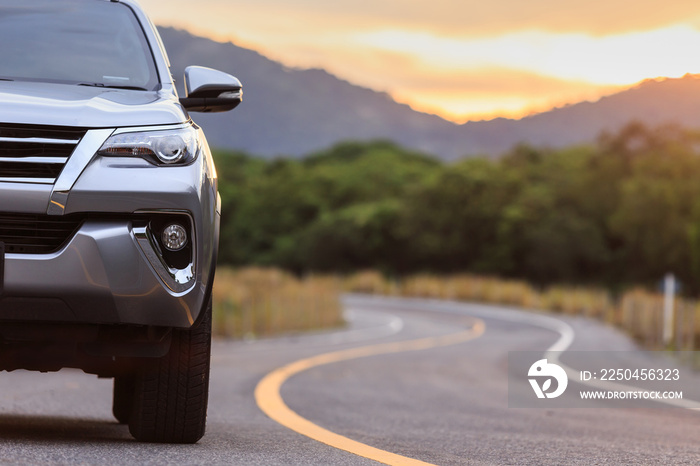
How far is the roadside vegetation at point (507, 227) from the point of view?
6731 centimetres

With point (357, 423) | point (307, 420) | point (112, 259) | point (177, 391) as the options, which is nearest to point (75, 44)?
point (112, 259)

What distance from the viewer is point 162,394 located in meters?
5.31

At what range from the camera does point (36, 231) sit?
14.9 feet

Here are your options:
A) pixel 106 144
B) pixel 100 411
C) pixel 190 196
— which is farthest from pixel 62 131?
pixel 100 411

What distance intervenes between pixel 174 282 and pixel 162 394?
31.9 inches

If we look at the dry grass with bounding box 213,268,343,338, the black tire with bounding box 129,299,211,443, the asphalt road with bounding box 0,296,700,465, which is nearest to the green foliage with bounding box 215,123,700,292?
the dry grass with bounding box 213,268,343,338

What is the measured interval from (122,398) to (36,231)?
2359 millimetres

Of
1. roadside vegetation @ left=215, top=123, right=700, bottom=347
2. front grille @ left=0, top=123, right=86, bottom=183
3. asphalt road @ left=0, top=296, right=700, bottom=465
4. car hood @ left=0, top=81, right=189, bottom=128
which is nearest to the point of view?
front grille @ left=0, top=123, right=86, bottom=183

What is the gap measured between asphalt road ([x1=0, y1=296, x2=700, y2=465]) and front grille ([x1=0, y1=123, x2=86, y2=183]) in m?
1.15

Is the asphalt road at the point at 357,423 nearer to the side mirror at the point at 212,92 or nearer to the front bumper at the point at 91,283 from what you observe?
the front bumper at the point at 91,283

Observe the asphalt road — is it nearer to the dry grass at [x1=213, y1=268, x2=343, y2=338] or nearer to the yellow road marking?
the yellow road marking

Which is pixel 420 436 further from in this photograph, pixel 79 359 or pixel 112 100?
pixel 112 100

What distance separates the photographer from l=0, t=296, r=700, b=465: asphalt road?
206 inches

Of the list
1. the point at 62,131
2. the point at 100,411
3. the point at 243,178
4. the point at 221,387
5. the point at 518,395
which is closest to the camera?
the point at 62,131
